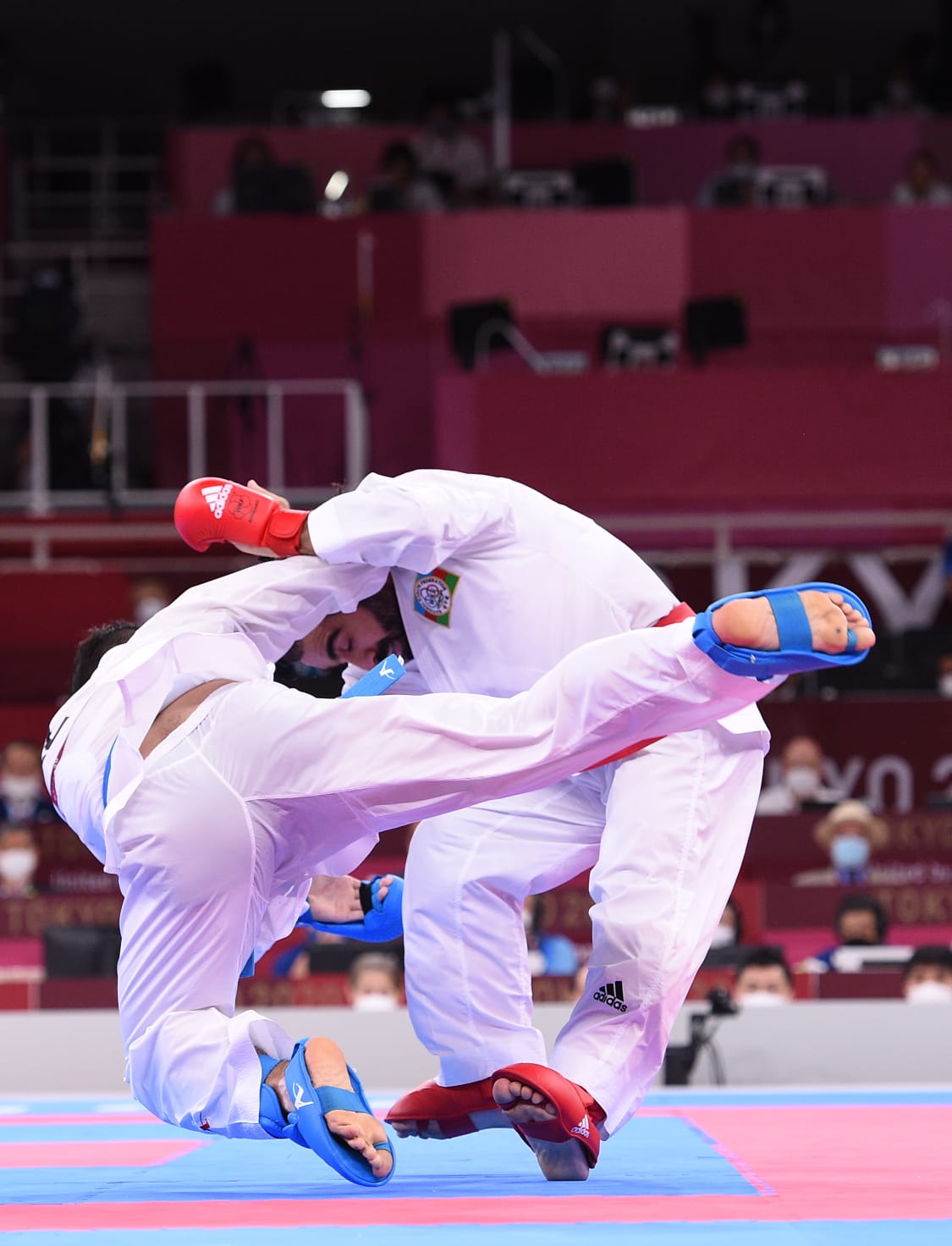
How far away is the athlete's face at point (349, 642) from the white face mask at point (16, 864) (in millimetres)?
4647

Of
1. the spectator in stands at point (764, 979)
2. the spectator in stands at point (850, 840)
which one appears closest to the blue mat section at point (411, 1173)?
the spectator in stands at point (764, 979)

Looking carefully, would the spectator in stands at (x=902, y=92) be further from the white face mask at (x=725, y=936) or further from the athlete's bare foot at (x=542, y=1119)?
the athlete's bare foot at (x=542, y=1119)

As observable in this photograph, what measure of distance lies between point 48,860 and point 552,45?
30.8 feet

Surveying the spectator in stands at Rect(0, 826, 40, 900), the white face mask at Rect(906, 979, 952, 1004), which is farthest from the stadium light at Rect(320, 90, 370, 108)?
the white face mask at Rect(906, 979, 952, 1004)

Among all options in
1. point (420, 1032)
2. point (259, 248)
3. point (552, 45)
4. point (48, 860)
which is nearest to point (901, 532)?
point (259, 248)

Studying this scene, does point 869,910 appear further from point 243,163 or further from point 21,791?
point 243,163

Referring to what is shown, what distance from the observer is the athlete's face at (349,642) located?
132 inches

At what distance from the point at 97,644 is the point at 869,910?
13.0 feet

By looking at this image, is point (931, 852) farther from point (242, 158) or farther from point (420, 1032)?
point (242, 158)

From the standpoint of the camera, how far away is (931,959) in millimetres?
5789

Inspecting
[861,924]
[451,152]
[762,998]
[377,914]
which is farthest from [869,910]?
Answer: [451,152]

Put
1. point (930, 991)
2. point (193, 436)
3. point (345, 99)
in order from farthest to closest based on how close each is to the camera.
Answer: point (345, 99) < point (193, 436) < point (930, 991)

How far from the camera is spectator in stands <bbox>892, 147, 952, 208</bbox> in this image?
1126cm

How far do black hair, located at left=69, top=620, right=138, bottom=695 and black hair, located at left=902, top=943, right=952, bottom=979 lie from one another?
340 cm
